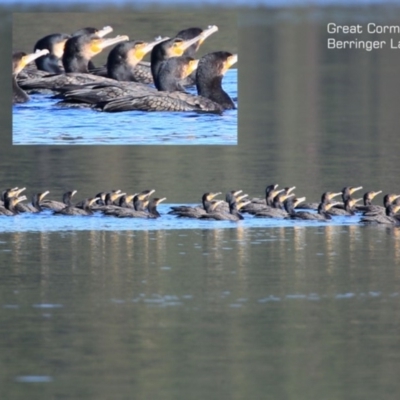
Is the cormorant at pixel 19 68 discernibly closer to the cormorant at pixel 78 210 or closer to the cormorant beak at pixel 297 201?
the cormorant at pixel 78 210

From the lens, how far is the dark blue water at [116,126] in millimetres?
19562

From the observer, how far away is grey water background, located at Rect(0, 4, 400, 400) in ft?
40.2

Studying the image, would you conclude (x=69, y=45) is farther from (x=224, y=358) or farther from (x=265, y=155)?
(x=224, y=358)

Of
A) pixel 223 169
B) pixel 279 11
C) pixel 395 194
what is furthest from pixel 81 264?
pixel 279 11

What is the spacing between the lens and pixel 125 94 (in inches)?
759

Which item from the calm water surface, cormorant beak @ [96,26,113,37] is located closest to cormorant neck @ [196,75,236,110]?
cormorant beak @ [96,26,113,37]

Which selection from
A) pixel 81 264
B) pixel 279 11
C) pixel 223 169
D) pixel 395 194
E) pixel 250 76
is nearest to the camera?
pixel 81 264

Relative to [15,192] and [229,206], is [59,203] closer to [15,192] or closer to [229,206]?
[15,192]

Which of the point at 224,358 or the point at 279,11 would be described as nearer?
the point at 224,358

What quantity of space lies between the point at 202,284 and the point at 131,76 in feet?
17.3

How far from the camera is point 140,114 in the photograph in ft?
63.9

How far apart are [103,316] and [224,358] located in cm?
135

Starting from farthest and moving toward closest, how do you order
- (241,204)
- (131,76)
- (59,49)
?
(59,49)
(131,76)
(241,204)

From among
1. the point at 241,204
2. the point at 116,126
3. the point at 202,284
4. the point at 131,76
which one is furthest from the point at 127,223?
the point at 202,284
